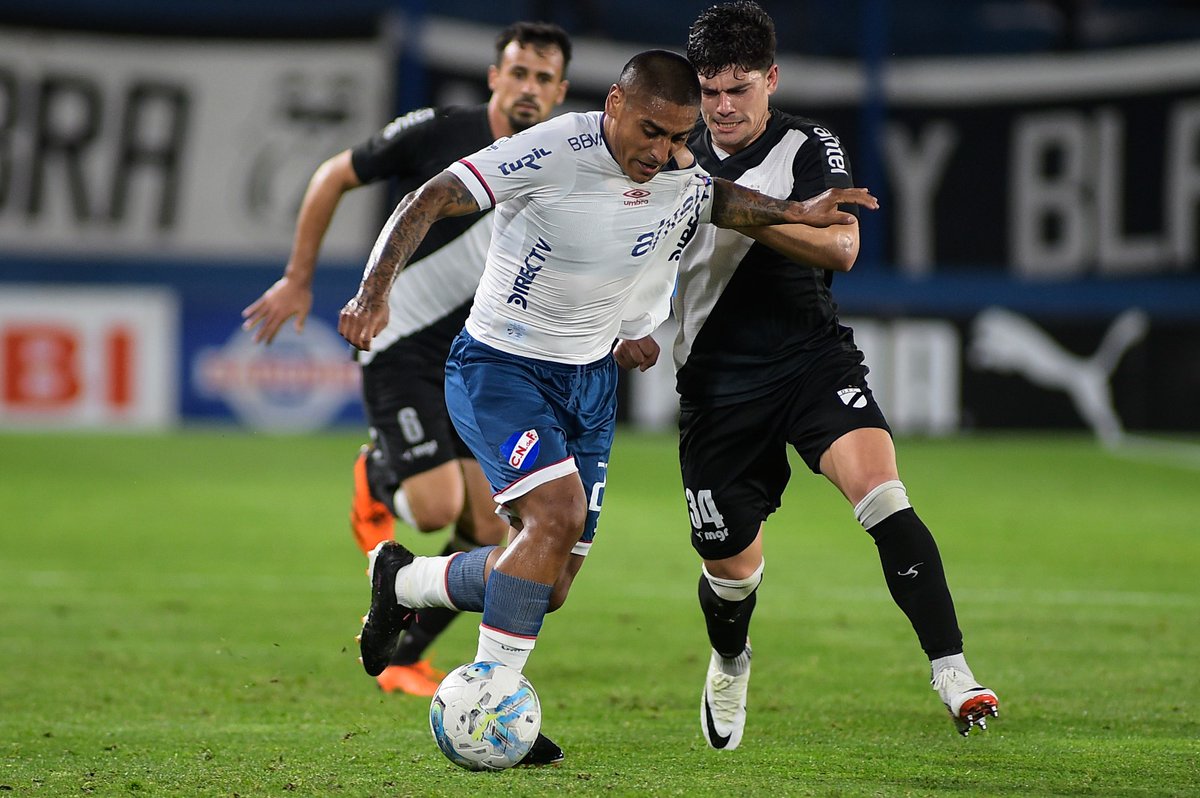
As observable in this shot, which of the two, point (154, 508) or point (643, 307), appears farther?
point (154, 508)

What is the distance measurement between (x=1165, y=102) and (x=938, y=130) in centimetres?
333

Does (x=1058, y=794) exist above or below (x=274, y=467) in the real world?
above

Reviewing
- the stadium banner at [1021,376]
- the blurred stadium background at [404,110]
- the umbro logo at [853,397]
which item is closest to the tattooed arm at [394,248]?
the umbro logo at [853,397]

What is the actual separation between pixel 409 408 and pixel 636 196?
199 cm

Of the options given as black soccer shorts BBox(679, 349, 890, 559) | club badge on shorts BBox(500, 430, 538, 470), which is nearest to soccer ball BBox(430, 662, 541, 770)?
club badge on shorts BBox(500, 430, 538, 470)

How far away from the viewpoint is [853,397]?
4785 mm

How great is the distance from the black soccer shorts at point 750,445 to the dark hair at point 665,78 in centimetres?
106

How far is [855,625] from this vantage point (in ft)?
24.0

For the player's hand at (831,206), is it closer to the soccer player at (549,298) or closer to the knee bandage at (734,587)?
the soccer player at (549,298)

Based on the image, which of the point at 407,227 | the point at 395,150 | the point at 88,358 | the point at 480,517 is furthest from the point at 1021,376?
the point at 407,227

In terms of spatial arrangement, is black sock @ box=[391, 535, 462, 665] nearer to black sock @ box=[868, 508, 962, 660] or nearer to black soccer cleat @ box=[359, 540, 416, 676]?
black soccer cleat @ box=[359, 540, 416, 676]

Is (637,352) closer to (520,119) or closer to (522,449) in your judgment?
(522,449)

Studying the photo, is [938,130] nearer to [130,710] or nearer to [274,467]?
[274,467]

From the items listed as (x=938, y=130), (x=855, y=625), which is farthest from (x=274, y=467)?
(x=938, y=130)
